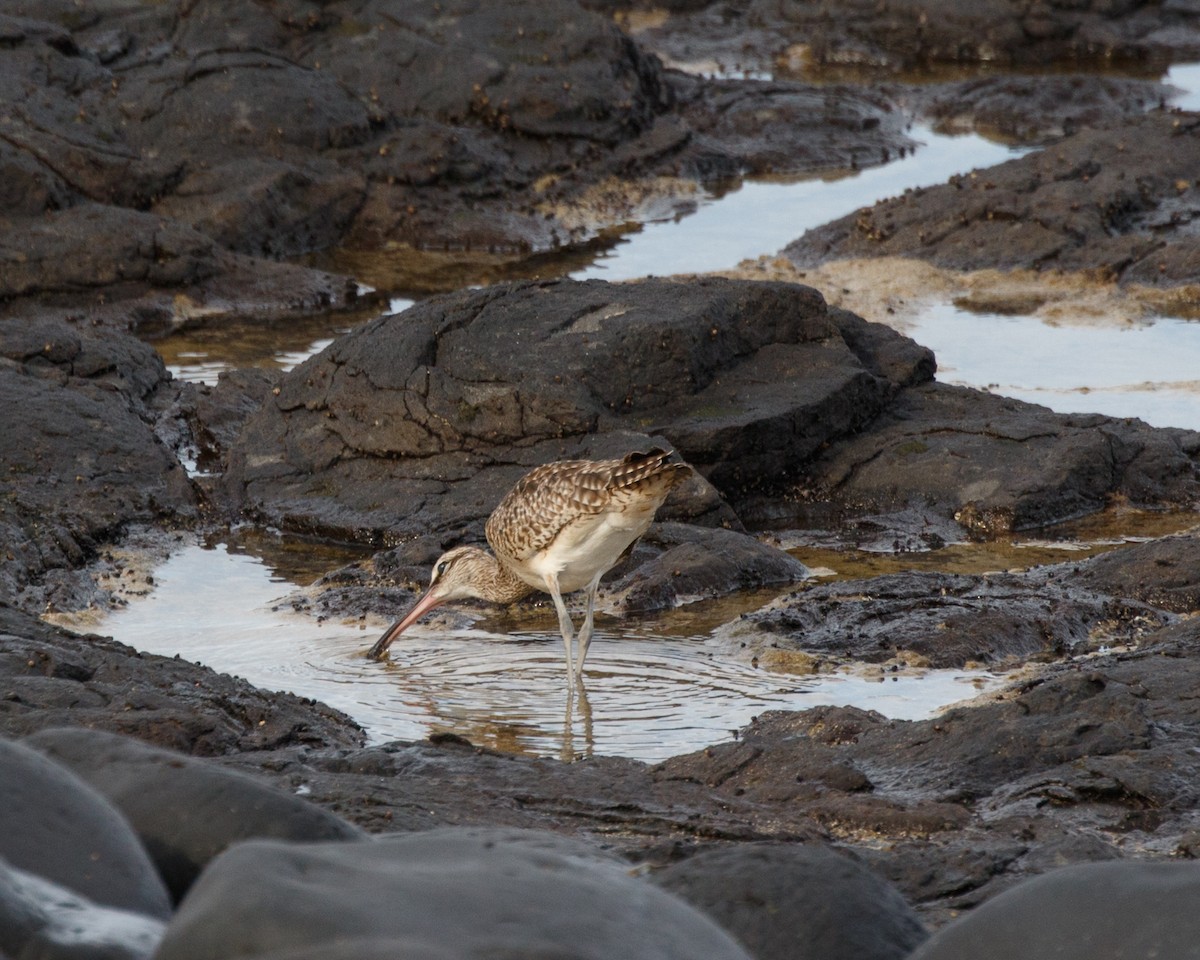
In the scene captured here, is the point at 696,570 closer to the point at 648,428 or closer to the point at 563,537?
the point at 563,537

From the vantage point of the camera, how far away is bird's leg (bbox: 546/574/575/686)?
29.3 ft

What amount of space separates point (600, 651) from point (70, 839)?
5720 mm

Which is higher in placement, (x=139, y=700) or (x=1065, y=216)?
(x=139, y=700)

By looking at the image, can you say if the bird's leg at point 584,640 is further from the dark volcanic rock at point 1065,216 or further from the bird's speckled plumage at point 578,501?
the dark volcanic rock at point 1065,216

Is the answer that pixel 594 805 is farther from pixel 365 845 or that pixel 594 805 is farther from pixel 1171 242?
pixel 1171 242

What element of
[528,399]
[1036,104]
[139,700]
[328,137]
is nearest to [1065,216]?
[1036,104]

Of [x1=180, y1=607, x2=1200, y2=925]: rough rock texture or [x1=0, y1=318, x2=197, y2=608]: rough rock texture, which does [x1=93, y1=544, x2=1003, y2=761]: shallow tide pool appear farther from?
[x1=180, y1=607, x2=1200, y2=925]: rough rock texture

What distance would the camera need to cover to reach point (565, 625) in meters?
9.20

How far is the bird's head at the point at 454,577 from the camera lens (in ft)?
32.0

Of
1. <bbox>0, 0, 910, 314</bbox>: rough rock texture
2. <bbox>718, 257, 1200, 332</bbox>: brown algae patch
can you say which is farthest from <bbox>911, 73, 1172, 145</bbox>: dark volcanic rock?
<bbox>718, 257, 1200, 332</bbox>: brown algae patch

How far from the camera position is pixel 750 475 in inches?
463

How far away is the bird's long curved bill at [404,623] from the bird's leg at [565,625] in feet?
2.29

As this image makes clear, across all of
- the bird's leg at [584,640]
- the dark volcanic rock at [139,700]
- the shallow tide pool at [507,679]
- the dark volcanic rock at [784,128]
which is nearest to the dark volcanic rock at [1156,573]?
the shallow tide pool at [507,679]

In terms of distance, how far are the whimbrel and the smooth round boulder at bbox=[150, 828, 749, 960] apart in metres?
5.06
